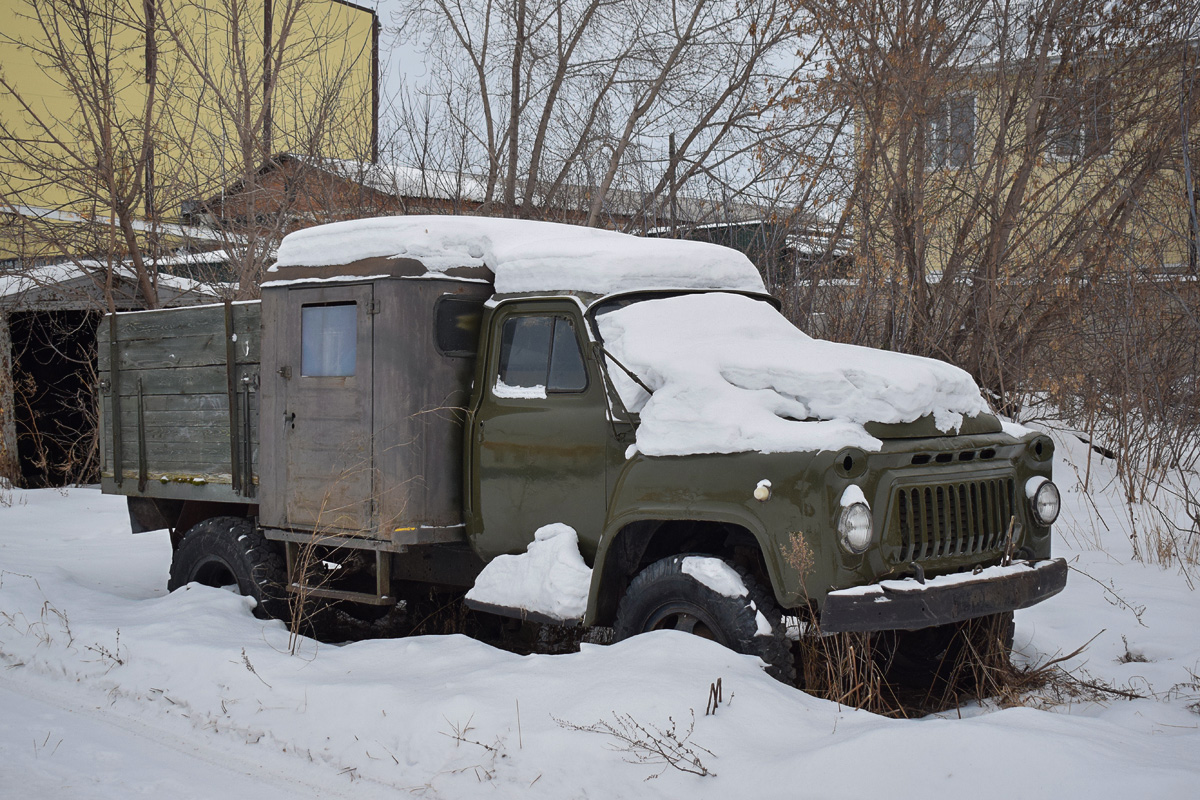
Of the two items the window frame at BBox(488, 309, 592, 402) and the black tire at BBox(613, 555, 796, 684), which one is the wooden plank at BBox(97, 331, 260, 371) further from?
the black tire at BBox(613, 555, 796, 684)

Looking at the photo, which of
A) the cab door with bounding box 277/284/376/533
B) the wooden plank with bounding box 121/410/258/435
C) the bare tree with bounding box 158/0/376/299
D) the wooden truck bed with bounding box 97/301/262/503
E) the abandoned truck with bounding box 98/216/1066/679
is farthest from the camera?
the bare tree with bounding box 158/0/376/299

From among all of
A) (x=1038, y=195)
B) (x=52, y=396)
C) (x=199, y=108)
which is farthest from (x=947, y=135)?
(x=52, y=396)

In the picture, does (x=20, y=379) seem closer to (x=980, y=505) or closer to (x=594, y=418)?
(x=594, y=418)

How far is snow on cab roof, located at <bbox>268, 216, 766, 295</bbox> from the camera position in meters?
5.38

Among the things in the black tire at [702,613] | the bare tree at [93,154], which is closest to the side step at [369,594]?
the black tire at [702,613]

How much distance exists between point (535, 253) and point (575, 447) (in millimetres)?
1065

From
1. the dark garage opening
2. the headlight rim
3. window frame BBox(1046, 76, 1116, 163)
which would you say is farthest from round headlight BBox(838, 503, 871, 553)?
the dark garage opening

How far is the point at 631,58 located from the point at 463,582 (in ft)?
32.6

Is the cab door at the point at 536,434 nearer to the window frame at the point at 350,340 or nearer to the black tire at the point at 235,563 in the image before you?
the window frame at the point at 350,340

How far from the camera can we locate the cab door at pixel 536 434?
5152 mm

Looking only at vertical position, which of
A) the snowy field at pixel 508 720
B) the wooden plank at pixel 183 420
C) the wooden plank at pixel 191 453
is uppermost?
the wooden plank at pixel 183 420

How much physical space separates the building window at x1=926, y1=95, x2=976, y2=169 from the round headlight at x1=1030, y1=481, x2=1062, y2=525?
6109 mm

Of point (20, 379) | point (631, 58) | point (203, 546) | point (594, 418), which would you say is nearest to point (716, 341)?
point (594, 418)

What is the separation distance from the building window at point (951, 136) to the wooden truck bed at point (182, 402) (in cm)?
701
